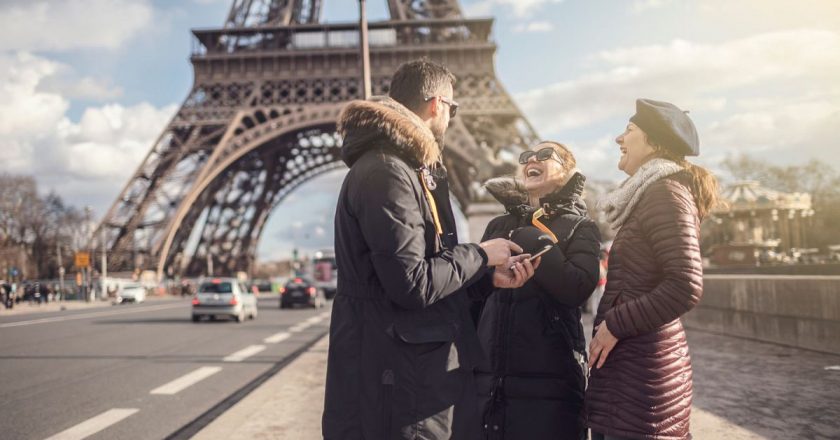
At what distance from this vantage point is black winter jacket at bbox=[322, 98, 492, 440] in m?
2.09

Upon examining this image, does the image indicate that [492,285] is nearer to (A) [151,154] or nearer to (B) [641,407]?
(B) [641,407]

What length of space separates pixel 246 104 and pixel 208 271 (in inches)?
589

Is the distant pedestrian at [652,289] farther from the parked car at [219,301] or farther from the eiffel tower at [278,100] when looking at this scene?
the eiffel tower at [278,100]

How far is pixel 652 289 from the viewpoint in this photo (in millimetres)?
2471

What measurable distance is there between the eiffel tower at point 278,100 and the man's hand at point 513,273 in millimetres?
28818

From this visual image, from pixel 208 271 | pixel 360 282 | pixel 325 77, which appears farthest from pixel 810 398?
pixel 208 271

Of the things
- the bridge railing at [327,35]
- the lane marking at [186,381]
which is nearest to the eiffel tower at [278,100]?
the bridge railing at [327,35]

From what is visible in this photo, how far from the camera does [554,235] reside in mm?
2857

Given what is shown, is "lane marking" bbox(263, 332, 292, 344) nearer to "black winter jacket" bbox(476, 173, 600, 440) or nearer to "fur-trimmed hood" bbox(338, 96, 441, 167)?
"black winter jacket" bbox(476, 173, 600, 440)

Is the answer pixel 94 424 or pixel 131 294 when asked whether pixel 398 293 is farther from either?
pixel 131 294

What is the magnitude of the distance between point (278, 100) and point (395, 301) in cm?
3501

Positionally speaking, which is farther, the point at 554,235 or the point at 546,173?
the point at 546,173

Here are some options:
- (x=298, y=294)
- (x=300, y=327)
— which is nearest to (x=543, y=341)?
(x=300, y=327)

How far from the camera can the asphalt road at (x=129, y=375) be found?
5.85 m
